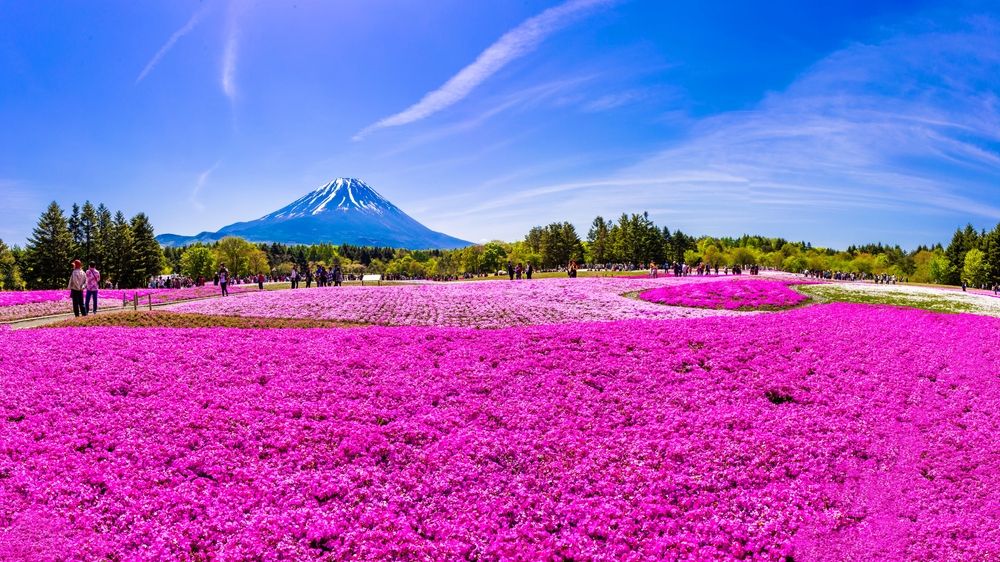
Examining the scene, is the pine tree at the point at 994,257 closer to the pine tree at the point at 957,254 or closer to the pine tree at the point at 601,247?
the pine tree at the point at 957,254

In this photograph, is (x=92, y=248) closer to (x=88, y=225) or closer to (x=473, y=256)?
(x=88, y=225)

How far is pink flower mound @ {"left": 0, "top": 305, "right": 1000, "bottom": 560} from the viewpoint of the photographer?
6379 millimetres

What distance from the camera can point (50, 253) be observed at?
259ft

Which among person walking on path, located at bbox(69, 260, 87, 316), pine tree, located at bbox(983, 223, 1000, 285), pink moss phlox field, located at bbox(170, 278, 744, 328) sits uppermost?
pine tree, located at bbox(983, 223, 1000, 285)

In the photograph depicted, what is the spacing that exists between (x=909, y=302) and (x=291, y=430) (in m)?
33.7

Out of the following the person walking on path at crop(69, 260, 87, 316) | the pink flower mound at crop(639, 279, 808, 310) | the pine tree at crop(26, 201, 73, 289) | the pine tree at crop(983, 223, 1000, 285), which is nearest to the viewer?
the person walking on path at crop(69, 260, 87, 316)

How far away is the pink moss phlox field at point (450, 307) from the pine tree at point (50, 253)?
7265cm

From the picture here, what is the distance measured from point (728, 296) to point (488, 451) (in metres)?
24.5

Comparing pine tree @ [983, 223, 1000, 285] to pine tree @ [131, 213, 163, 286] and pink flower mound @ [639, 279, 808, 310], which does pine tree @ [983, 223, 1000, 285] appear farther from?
pine tree @ [131, 213, 163, 286]

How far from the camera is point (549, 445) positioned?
8.58m

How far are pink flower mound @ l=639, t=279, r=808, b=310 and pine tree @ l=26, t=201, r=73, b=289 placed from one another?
8965 cm

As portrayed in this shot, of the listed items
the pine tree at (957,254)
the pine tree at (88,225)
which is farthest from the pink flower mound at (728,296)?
the pine tree at (957,254)

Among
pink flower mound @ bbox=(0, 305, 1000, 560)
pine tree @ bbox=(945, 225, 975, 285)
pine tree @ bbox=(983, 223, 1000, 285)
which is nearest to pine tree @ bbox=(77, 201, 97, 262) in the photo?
pink flower mound @ bbox=(0, 305, 1000, 560)

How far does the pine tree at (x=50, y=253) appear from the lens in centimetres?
7906
